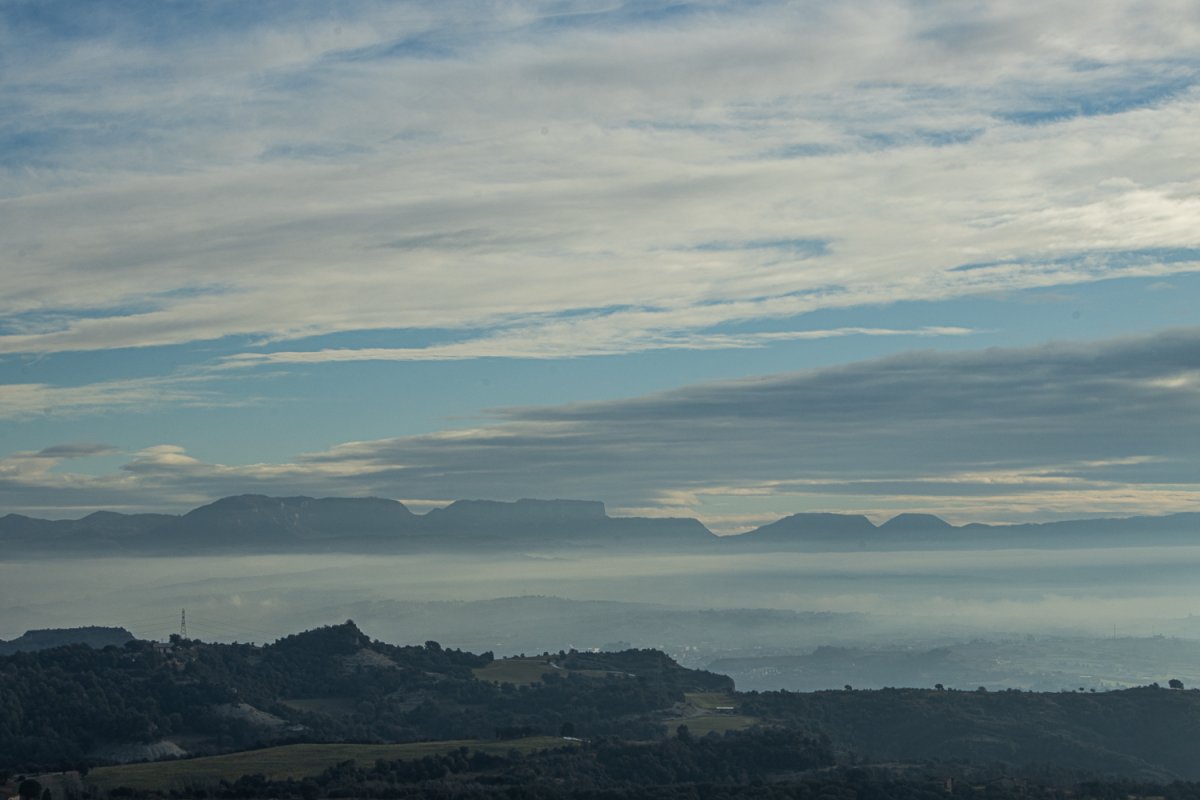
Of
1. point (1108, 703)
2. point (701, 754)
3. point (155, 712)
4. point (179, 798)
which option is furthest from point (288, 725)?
point (1108, 703)

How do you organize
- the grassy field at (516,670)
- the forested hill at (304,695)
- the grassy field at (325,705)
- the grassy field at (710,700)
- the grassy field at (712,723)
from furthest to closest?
the grassy field at (516,670), the grassy field at (325,705), the grassy field at (710,700), the forested hill at (304,695), the grassy field at (712,723)

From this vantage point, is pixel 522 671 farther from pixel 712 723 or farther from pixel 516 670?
pixel 712 723

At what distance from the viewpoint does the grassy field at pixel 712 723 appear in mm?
139163

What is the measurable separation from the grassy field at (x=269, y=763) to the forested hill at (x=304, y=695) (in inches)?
565

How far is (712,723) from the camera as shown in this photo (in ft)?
473

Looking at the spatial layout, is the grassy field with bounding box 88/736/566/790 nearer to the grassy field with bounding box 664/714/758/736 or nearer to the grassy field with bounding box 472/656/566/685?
the grassy field with bounding box 664/714/758/736

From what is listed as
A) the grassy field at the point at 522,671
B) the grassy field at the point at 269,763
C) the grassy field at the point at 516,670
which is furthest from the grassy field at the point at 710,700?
the grassy field at the point at 269,763

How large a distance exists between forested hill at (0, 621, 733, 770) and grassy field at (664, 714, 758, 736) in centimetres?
298

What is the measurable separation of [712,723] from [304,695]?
52.7 metres

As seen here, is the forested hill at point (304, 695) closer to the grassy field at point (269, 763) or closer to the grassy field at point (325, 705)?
the grassy field at point (325, 705)

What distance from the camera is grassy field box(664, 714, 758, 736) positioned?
13916cm

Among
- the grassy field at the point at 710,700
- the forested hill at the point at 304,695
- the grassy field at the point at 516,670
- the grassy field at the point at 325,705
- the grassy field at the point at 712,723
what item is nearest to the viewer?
the grassy field at the point at 712,723

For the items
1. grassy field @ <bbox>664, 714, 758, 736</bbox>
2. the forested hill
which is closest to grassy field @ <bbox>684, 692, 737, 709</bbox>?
the forested hill

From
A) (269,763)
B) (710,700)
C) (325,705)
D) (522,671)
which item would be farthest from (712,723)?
(325,705)
